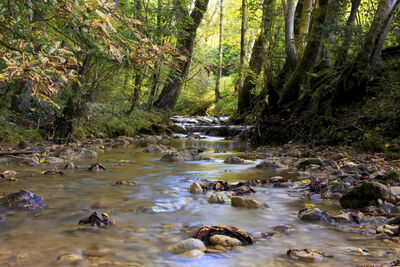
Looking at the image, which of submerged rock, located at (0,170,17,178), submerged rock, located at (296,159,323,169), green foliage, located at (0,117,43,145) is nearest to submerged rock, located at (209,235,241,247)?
submerged rock, located at (0,170,17,178)

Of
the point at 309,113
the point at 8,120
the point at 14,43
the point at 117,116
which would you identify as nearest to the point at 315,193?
the point at 14,43

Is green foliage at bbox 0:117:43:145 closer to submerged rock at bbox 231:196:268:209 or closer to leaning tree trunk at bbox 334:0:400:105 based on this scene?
submerged rock at bbox 231:196:268:209

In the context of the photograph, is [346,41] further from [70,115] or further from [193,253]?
[193,253]

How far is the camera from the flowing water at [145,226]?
171cm

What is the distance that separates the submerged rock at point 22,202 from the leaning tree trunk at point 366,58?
6.34 meters

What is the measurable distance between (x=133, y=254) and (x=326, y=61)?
885 cm

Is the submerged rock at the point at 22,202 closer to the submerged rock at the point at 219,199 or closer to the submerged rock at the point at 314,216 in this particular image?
the submerged rock at the point at 219,199

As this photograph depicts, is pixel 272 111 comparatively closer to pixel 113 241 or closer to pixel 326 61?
pixel 326 61

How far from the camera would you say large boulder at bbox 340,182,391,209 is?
107 inches

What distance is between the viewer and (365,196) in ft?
9.00

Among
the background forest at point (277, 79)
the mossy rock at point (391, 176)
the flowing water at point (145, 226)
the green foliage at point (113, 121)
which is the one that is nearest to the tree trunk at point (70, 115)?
the background forest at point (277, 79)

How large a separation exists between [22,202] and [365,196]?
9.35ft

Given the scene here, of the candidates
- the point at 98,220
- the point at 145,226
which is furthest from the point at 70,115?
the point at 145,226

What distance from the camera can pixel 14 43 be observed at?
8.25 feet
